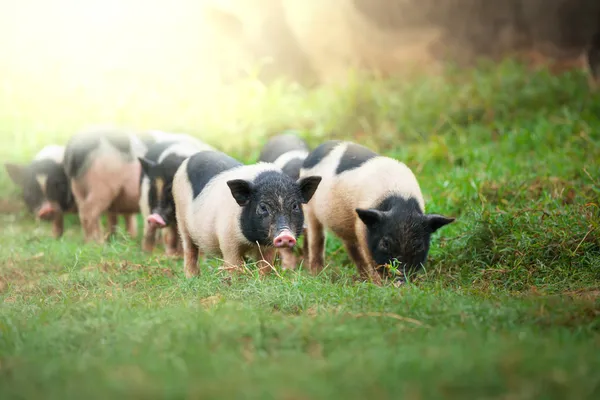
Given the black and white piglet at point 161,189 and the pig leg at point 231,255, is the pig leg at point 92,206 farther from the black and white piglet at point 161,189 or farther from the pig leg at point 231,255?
the pig leg at point 231,255

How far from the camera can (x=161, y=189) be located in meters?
7.34

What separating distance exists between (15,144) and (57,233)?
2.60 metres

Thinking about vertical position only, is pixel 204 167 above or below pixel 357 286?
above

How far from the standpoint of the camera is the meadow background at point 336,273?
10.5ft

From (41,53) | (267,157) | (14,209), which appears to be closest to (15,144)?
(14,209)

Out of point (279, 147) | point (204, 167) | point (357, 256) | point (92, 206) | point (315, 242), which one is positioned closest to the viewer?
point (204, 167)

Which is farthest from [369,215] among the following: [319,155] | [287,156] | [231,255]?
[287,156]

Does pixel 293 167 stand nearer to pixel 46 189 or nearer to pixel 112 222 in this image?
pixel 112 222

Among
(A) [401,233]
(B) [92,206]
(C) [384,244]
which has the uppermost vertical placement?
(A) [401,233]

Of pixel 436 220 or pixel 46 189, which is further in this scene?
pixel 46 189

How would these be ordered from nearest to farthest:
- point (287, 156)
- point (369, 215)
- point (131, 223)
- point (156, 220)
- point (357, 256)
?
point (369, 215)
point (357, 256)
point (156, 220)
point (287, 156)
point (131, 223)

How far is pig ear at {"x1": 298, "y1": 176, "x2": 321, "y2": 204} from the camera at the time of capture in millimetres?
5898

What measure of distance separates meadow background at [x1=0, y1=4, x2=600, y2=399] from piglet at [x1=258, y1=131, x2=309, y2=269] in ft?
1.46

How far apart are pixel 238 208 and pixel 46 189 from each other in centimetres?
416
